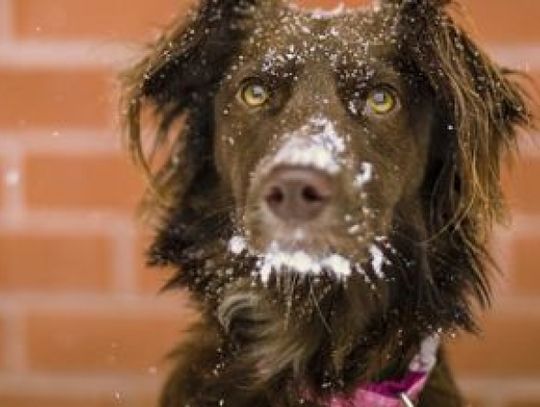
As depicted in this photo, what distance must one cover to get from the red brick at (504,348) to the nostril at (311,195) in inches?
42.9

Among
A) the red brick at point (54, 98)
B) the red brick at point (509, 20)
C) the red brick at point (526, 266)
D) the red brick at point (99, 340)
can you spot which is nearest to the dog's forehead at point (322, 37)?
the red brick at point (509, 20)

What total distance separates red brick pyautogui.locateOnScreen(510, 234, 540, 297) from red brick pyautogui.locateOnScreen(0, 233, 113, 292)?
0.88 m

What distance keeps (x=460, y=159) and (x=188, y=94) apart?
1.57 feet

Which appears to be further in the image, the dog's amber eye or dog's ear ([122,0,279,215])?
dog's ear ([122,0,279,215])

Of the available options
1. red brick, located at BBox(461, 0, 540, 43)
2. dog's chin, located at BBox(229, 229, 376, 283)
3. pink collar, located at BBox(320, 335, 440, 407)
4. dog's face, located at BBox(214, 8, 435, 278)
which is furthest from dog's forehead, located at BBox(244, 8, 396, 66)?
red brick, located at BBox(461, 0, 540, 43)

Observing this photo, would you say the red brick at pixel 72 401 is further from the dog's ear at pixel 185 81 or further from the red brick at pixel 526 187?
the red brick at pixel 526 187

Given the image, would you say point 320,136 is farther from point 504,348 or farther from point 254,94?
point 504,348

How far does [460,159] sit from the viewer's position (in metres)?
1.90

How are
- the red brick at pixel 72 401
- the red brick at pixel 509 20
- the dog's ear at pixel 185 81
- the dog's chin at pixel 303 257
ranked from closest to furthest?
the dog's chin at pixel 303 257, the dog's ear at pixel 185 81, the red brick at pixel 509 20, the red brick at pixel 72 401

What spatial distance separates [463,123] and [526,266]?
838mm

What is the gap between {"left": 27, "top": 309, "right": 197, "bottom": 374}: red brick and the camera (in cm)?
272

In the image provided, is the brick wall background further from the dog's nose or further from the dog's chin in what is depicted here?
the dog's nose

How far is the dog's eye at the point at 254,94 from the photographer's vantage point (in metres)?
1.88

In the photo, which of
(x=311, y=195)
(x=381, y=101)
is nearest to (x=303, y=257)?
(x=311, y=195)
